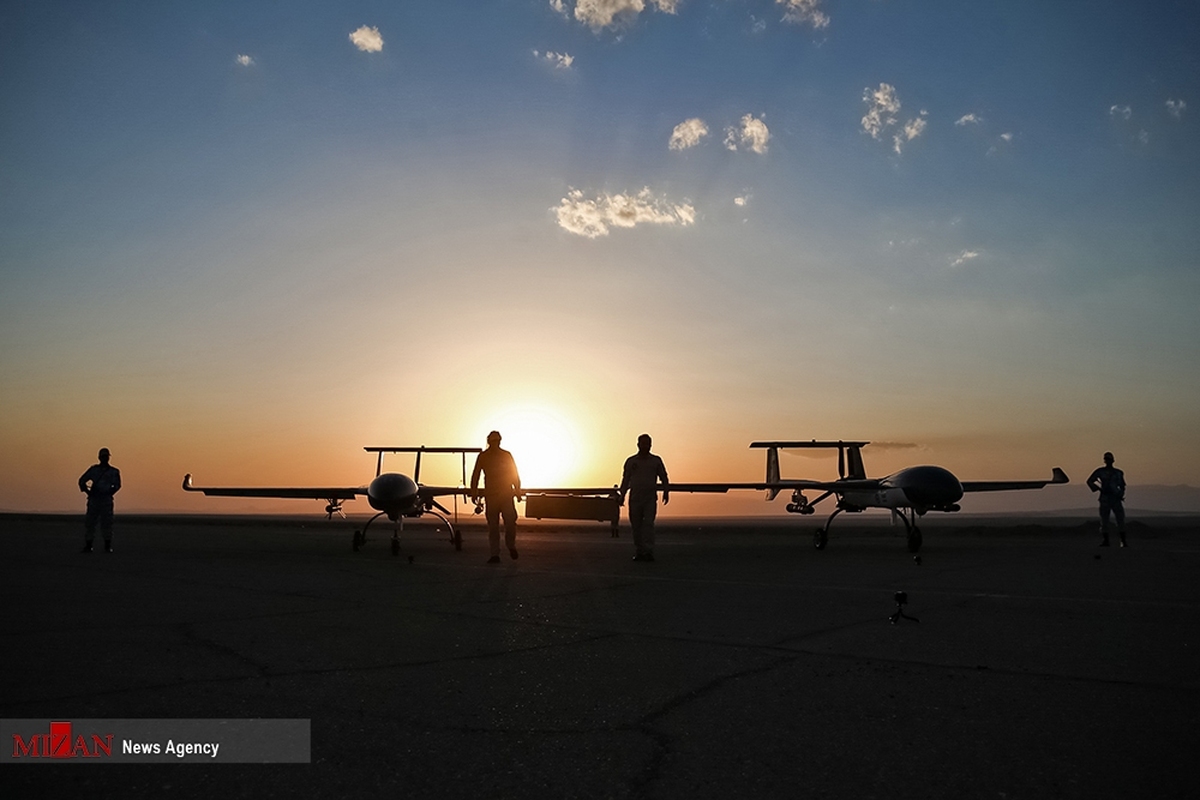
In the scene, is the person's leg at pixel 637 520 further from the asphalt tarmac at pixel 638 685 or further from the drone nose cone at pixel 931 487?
the drone nose cone at pixel 931 487

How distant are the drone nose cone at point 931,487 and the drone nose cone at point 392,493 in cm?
1009

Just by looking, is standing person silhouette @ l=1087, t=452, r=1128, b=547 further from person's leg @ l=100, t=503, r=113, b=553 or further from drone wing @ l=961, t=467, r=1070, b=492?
person's leg @ l=100, t=503, r=113, b=553

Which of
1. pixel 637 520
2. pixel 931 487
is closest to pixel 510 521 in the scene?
pixel 637 520

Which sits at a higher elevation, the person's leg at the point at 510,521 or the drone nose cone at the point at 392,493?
the drone nose cone at the point at 392,493

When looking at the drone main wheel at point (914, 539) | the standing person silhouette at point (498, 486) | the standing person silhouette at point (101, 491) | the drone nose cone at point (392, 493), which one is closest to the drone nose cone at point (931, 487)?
the drone main wheel at point (914, 539)

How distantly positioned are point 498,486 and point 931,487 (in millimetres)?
8473

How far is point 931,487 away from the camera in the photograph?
14.9 metres

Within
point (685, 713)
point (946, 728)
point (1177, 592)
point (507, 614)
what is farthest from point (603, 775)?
point (1177, 592)

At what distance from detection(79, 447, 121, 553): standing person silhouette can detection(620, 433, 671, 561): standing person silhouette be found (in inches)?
427

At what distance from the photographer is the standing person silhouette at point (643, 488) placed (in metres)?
13.7

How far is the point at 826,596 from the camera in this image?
8312 millimetres

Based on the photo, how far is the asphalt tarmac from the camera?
9.44ft

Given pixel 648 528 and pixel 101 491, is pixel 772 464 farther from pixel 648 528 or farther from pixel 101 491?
pixel 101 491

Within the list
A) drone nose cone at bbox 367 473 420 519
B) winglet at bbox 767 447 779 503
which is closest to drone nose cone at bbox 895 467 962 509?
winglet at bbox 767 447 779 503
